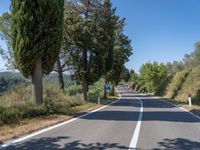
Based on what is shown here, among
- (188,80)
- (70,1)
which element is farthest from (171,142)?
(188,80)

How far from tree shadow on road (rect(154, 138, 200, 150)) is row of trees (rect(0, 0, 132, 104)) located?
1029 centimetres

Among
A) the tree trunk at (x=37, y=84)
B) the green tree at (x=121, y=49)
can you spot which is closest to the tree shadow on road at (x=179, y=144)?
the tree trunk at (x=37, y=84)

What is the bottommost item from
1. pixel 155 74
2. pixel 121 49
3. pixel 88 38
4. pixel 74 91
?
pixel 74 91

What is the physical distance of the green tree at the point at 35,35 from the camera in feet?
61.7

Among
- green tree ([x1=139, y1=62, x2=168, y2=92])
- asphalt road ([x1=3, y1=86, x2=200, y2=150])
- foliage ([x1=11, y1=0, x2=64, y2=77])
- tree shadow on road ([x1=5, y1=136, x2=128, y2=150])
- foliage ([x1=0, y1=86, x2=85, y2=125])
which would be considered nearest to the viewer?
tree shadow on road ([x1=5, y1=136, x2=128, y2=150])

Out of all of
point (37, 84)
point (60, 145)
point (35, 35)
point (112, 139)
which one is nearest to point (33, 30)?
point (35, 35)

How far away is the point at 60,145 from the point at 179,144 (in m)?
3.28

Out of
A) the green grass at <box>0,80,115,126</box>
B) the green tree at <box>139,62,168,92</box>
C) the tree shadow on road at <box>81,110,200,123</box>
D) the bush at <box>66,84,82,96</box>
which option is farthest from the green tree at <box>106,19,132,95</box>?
the tree shadow on road at <box>81,110,200,123</box>

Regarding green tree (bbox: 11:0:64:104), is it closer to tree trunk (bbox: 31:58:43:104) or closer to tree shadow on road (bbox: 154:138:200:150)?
tree trunk (bbox: 31:58:43:104)

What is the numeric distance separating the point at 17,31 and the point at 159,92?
200 feet

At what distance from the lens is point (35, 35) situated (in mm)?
18891

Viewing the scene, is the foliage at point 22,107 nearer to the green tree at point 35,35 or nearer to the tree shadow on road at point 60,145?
the green tree at point 35,35

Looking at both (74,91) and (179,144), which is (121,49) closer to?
(74,91)

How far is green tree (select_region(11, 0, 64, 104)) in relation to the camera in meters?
18.8
